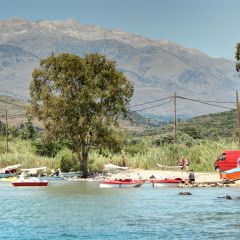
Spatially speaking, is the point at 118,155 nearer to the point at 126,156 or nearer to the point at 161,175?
the point at 126,156

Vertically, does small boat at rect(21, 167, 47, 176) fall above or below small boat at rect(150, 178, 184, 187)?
above

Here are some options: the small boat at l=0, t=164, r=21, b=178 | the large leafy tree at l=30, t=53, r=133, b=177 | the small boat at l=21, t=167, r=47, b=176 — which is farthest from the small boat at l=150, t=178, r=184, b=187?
the small boat at l=0, t=164, r=21, b=178

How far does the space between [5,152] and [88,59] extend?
23190 millimetres

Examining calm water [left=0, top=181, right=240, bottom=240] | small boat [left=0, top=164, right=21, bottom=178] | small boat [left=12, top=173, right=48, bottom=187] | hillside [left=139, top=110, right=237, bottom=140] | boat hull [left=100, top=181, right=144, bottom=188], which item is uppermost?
hillside [left=139, top=110, right=237, bottom=140]

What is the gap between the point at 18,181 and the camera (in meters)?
59.6

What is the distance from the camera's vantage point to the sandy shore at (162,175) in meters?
59.5

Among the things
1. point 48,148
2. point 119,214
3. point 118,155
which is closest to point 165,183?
point 119,214

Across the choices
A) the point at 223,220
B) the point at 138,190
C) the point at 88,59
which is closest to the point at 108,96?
the point at 88,59

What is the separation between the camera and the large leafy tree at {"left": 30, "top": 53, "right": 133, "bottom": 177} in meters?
67.4

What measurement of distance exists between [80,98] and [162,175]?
1188 cm

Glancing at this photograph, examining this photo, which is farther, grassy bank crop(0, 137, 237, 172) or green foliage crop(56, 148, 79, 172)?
green foliage crop(56, 148, 79, 172)

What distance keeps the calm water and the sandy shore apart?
9.25 metres

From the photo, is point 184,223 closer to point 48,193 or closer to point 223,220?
point 223,220

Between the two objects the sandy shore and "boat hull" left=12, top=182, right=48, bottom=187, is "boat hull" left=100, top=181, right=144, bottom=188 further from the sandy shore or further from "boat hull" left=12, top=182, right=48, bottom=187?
the sandy shore
